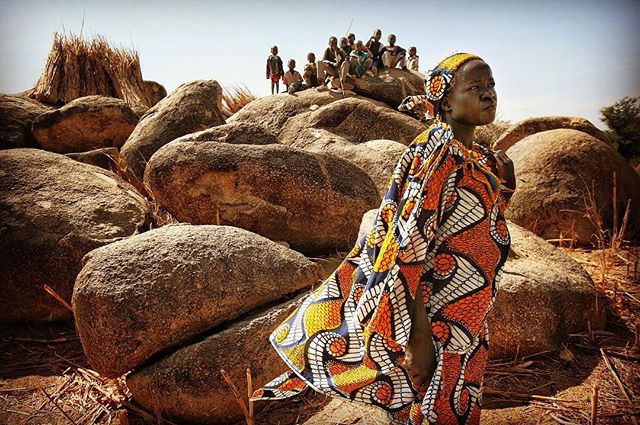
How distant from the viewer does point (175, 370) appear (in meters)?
2.84

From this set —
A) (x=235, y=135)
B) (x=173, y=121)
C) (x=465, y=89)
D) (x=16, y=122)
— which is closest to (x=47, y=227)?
(x=235, y=135)

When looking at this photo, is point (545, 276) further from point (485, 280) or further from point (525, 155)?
point (525, 155)

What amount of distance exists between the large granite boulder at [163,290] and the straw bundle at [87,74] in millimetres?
7270

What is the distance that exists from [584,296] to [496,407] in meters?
1.27

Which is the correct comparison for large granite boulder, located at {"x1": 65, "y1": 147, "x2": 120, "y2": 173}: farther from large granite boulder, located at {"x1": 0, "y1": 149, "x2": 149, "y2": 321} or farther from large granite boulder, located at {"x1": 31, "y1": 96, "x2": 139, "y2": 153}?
large granite boulder, located at {"x1": 0, "y1": 149, "x2": 149, "y2": 321}

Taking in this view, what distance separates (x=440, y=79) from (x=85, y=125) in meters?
6.74

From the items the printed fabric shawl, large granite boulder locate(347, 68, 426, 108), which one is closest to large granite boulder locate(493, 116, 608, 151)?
large granite boulder locate(347, 68, 426, 108)

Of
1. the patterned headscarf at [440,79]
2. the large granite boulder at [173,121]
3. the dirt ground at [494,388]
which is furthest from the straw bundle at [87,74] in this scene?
the patterned headscarf at [440,79]

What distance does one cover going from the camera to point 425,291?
1720mm

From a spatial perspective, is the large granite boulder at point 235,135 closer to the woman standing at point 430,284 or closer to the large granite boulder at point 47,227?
the large granite boulder at point 47,227

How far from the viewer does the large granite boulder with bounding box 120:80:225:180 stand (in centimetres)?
595

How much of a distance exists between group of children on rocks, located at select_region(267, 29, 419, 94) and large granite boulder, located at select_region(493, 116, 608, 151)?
323cm

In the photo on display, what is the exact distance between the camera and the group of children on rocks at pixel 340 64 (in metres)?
9.57

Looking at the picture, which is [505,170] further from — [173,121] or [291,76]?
[291,76]
